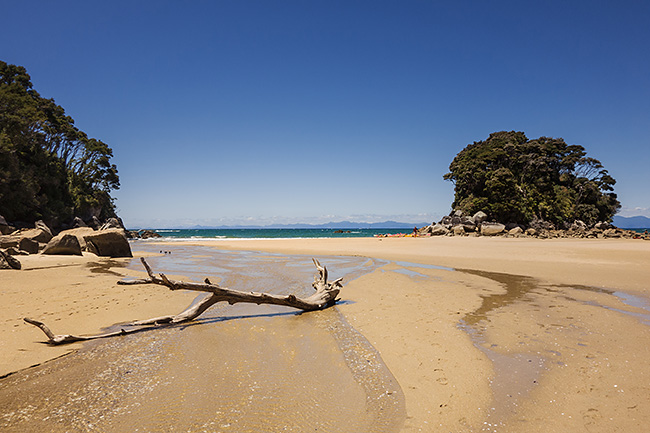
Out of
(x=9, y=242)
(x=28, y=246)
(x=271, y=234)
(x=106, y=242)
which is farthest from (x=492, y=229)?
(x=271, y=234)

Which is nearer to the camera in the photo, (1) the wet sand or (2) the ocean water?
(1) the wet sand

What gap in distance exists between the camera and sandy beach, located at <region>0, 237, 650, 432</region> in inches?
123

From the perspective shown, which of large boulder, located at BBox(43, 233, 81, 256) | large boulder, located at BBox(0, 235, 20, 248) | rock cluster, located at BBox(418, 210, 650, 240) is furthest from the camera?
rock cluster, located at BBox(418, 210, 650, 240)

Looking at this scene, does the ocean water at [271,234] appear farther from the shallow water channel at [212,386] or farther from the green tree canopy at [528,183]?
the shallow water channel at [212,386]

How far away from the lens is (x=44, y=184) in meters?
41.4

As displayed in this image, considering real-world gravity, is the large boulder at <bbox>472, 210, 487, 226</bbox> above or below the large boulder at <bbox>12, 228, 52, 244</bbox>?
above

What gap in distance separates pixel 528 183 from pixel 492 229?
62.6 feet

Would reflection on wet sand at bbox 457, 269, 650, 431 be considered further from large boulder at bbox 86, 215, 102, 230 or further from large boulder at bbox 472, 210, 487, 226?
large boulder at bbox 86, 215, 102, 230

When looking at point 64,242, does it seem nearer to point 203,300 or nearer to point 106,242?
point 106,242

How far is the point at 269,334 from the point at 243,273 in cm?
784

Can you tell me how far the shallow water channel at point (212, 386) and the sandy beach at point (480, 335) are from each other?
15.1 inches

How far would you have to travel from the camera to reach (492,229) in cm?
4675

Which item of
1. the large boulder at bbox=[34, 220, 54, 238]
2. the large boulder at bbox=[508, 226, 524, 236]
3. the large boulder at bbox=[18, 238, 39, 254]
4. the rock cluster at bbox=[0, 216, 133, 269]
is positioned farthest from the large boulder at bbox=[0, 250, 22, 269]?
the large boulder at bbox=[508, 226, 524, 236]

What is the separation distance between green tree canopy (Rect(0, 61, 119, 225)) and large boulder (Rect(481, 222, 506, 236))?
194ft
